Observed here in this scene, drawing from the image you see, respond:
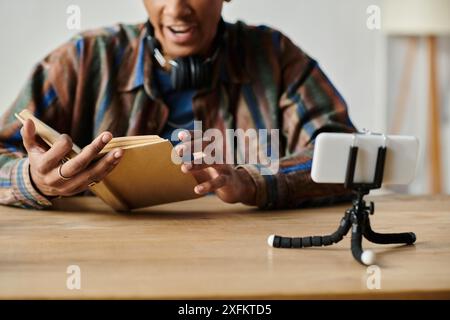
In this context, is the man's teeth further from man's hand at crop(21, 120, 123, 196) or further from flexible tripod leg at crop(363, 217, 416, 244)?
flexible tripod leg at crop(363, 217, 416, 244)

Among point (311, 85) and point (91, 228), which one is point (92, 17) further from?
point (91, 228)

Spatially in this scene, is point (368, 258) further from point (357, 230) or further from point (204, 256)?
point (204, 256)

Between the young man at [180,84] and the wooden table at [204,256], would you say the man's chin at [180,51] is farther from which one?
the wooden table at [204,256]

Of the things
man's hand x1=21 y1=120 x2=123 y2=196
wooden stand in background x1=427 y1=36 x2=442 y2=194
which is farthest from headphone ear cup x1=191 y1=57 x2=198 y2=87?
wooden stand in background x1=427 y1=36 x2=442 y2=194

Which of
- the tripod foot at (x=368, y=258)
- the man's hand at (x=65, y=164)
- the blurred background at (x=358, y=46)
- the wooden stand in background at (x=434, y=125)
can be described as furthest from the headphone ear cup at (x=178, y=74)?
the wooden stand in background at (x=434, y=125)

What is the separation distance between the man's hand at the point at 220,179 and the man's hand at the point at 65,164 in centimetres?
12

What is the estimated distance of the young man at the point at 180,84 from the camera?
1825mm

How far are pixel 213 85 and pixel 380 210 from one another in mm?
656

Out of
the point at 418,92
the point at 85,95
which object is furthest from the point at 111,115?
the point at 418,92

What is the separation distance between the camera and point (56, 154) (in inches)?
50.1

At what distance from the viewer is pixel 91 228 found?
1253 millimetres

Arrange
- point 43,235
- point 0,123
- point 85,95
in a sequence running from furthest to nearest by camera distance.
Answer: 1. point 85,95
2. point 0,123
3. point 43,235

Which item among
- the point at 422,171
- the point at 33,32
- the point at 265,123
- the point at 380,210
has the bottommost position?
the point at 422,171

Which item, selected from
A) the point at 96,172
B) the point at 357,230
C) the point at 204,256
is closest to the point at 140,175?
the point at 96,172
